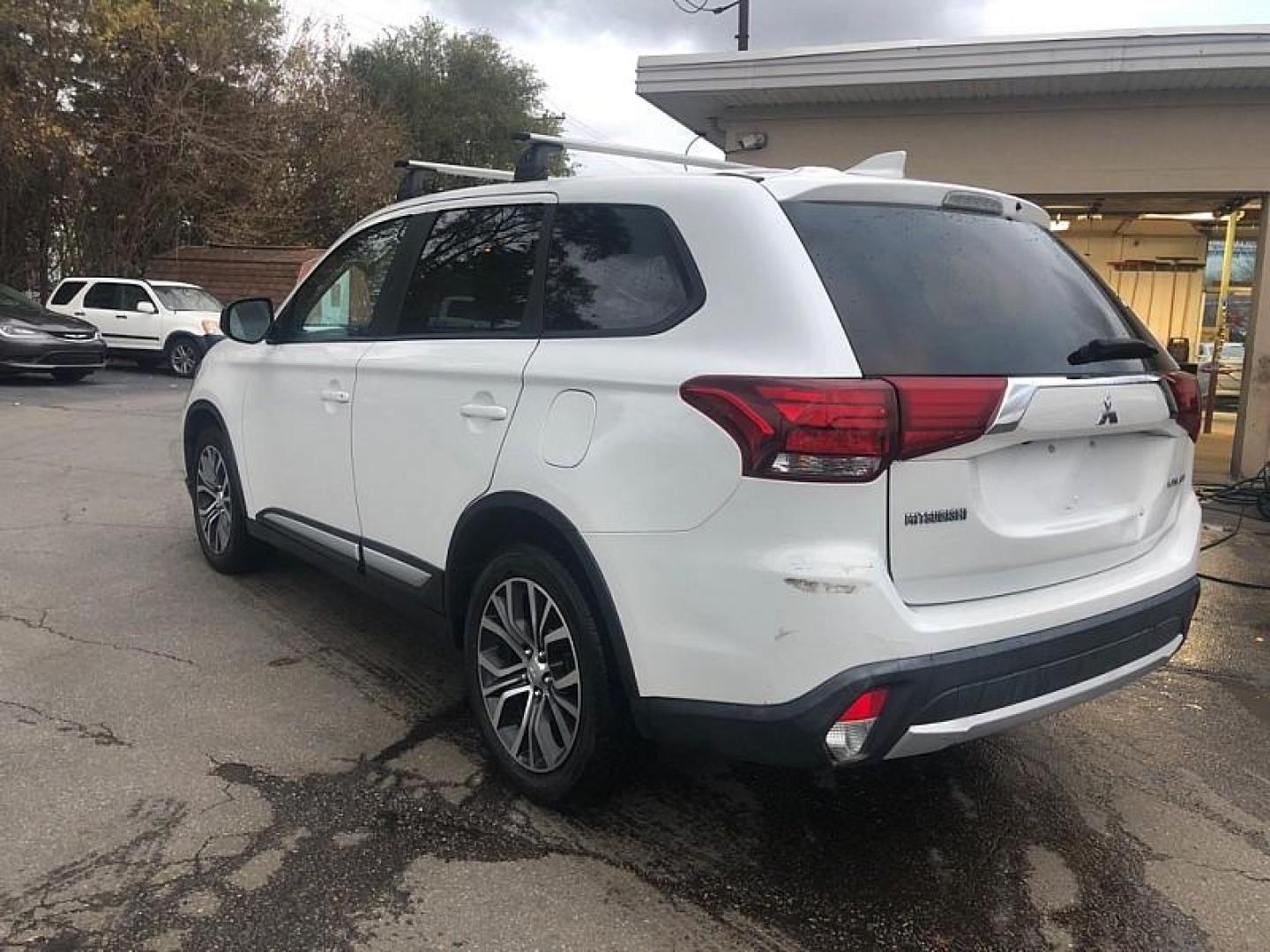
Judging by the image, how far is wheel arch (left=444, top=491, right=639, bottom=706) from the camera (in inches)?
107

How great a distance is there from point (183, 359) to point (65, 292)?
9.54ft

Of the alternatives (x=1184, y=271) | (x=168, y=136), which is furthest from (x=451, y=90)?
(x=1184, y=271)

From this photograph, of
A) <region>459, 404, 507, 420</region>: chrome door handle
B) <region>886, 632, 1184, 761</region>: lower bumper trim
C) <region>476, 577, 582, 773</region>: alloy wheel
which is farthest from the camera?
<region>459, 404, 507, 420</region>: chrome door handle

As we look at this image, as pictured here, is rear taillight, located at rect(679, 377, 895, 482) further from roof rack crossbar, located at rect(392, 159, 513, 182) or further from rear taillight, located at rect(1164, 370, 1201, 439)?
roof rack crossbar, located at rect(392, 159, 513, 182)

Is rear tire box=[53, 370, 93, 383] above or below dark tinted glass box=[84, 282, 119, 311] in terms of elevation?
below

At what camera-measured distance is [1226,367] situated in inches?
557

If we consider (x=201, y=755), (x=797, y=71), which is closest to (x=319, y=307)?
(x=201, y=755)

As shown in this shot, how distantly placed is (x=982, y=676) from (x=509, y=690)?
4.73 ft

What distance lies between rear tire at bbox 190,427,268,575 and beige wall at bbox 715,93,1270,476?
23.1 ft

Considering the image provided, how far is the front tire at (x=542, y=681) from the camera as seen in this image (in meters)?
2.84

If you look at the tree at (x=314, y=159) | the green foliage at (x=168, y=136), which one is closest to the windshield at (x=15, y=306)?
the green foliage at (x=168, y=136)

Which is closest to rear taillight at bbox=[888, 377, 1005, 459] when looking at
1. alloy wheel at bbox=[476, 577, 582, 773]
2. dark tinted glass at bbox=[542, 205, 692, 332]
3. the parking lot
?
dark tinted glass at bbox=[542, 205, 692, 332]

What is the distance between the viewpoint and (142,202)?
20.8m

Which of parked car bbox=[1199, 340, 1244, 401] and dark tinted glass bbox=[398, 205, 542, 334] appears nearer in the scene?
dark tinted glass bbox=[398, 205, 542, 334]
